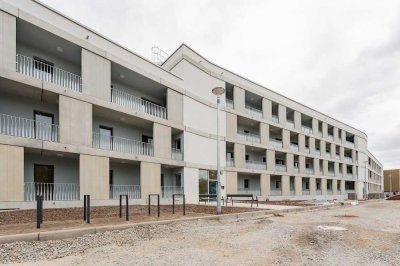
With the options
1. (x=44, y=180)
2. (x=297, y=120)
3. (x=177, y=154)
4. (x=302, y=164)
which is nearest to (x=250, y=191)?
(x=302, y=164)

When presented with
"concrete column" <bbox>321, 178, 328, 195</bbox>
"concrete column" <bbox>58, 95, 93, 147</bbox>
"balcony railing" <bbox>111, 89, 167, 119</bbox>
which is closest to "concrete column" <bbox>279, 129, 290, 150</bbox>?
"concrete column" <bbox>321, 178, 328, 195</bbox>

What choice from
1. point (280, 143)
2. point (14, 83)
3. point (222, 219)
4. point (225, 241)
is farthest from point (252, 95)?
point (225, 241)

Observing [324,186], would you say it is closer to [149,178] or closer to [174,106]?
[174,106]

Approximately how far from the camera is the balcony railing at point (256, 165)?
33222 mm

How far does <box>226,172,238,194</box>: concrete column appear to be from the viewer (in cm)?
2905

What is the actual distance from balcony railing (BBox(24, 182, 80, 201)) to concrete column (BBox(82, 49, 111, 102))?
6228 mm

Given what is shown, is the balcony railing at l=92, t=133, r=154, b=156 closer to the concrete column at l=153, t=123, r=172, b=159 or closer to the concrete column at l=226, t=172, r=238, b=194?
the concrete column at l=153, t=123, r=172, b=159

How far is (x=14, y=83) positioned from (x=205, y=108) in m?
16.9

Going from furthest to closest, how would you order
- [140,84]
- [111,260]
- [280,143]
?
[280,143]
[140,84]
[111,260]

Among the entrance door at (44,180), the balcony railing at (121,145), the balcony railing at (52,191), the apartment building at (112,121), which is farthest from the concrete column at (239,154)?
the entrance door at (44,180)

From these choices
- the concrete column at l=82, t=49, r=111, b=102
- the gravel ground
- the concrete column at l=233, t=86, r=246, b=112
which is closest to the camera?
the gravel ground

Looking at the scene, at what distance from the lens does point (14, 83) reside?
1513 centimetres

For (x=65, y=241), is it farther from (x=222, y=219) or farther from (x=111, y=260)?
(x=222, y=219)

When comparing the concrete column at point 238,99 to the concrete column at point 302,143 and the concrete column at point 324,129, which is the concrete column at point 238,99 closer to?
the concrete column at point 302,143
